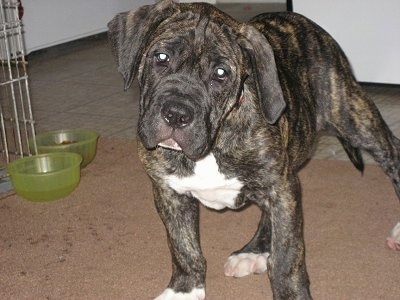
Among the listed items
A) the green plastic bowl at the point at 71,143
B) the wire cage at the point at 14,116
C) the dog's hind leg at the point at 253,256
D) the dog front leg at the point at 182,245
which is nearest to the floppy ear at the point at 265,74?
the dog front leg at the point at 182,245

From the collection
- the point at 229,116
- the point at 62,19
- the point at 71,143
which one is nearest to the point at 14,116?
the point at 71,143

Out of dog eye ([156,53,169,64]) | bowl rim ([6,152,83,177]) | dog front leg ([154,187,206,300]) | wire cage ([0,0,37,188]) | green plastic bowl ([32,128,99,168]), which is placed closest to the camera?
dog eye ([156,53,169,64])

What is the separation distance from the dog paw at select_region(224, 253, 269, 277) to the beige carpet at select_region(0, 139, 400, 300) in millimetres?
32

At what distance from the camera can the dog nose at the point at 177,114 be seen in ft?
7.04

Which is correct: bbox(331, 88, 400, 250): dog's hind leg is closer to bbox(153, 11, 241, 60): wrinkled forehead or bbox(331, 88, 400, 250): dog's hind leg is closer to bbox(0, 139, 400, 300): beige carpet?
bbox(0, 139, 400, 300): beige carpet

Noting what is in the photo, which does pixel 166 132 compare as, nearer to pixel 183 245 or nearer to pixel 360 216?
pixel 183 245

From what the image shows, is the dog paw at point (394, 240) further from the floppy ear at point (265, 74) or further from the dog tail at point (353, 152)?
the floppy ear at point (265, 74)

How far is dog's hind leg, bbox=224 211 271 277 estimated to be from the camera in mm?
2877

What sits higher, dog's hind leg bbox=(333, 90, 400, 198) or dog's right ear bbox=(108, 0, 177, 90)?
dog's right ear bbox=(108, 0, 177, 90)

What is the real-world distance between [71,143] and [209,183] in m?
1.91

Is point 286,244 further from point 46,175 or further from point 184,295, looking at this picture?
point 46,175

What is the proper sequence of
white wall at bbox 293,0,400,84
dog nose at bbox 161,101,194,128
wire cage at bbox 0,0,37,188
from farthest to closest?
white wall at bbox 293,0,400,84, wire cage at bbox 0,0,37,188, dog nose at bbox 161,101,194,128

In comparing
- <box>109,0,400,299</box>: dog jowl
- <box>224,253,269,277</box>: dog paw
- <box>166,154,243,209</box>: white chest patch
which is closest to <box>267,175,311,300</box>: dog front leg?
<box>109,0,400,299</box>: dog jowl

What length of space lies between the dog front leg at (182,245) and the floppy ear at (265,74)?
0.53 meters
